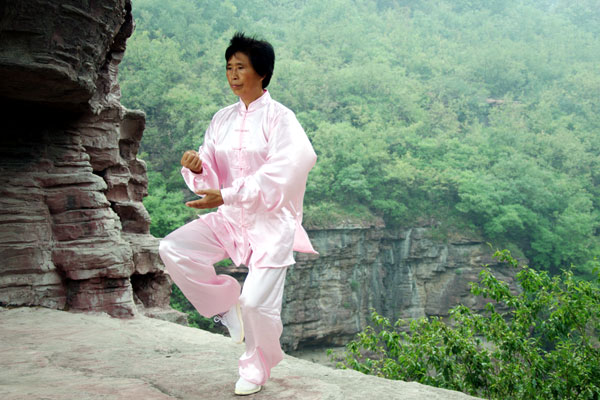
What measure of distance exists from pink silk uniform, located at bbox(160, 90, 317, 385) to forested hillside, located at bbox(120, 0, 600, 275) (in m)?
16.0

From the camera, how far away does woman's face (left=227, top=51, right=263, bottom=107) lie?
2.65 metres

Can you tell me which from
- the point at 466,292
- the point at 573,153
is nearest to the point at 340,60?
the point at 573,153

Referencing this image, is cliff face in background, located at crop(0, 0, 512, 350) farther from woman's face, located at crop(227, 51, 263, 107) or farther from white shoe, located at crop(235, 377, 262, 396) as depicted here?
white shoe, located at crop(235, 377, 262, 396)

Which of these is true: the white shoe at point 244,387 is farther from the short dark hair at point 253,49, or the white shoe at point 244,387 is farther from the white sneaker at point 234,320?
the short dark hair at point 253,49

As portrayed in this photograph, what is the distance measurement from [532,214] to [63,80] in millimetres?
22419

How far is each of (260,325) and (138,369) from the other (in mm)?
798

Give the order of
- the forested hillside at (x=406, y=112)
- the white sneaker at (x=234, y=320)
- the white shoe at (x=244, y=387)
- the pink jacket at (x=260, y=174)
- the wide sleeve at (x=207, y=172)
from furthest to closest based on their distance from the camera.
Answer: the forested hillside at (x=406, y=112) → the white sneaker at (x=234, y=320) → the wide sleeve at (x=207, y=172) → the pink jacket at (x=260, y=174) → the white shoe at (x=244, y=387)

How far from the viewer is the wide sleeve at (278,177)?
243 centimetres

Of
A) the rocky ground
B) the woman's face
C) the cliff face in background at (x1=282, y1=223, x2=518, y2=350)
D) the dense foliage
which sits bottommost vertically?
the cliff face in background at (x1=282, y1=223, x2=518, y2=350)

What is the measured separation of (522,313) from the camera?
6559 mm

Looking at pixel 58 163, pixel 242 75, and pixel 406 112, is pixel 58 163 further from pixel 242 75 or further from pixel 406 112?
pixel 406 112

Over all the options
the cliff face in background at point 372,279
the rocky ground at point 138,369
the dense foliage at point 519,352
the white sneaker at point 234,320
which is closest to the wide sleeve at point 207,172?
the white sneaker at point 234,320

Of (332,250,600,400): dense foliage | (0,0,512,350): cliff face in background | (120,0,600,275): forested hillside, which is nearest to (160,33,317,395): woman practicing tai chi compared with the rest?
(0,0,512,350): cliff face in background

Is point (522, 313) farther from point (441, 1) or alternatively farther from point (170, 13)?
point (441, 1)
